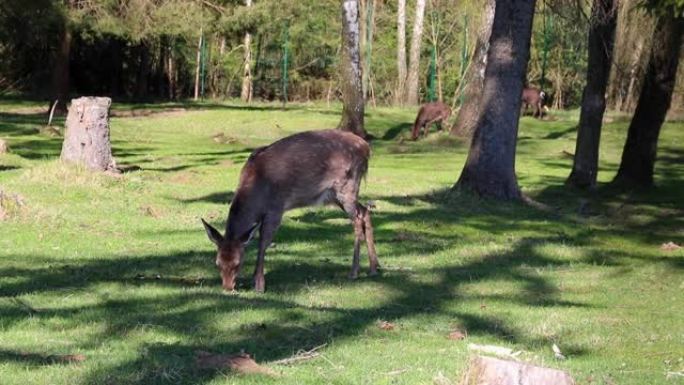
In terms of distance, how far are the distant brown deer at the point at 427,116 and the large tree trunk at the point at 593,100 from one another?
1145 centimetres

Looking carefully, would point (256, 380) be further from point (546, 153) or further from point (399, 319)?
point (546, 153)

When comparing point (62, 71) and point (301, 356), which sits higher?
point (62, 71)

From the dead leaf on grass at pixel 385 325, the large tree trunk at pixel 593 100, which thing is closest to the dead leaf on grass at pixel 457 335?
the dead leaf on grass at pixel 385 325

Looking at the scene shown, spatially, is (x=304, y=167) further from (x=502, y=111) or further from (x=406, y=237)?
(x=502, y=111)

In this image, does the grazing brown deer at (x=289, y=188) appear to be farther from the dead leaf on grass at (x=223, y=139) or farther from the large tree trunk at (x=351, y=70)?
the dead leaf on grass at (x=223, y=139)

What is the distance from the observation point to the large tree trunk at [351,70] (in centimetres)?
2844

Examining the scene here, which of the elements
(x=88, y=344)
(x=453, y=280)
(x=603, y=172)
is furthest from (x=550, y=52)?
(x=88, y=344)

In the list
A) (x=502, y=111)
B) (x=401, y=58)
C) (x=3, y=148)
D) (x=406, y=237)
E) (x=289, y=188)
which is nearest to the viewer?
(x=289, y=188)

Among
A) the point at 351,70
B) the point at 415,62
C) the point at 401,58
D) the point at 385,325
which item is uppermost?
the point at 401,58

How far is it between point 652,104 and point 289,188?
12.4 metres

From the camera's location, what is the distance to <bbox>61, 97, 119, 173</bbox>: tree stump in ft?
63.1

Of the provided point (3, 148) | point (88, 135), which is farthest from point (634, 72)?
point (3, 148)

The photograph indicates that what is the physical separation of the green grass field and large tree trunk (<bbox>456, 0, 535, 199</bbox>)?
50cm

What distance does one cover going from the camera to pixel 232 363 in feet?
24.0
